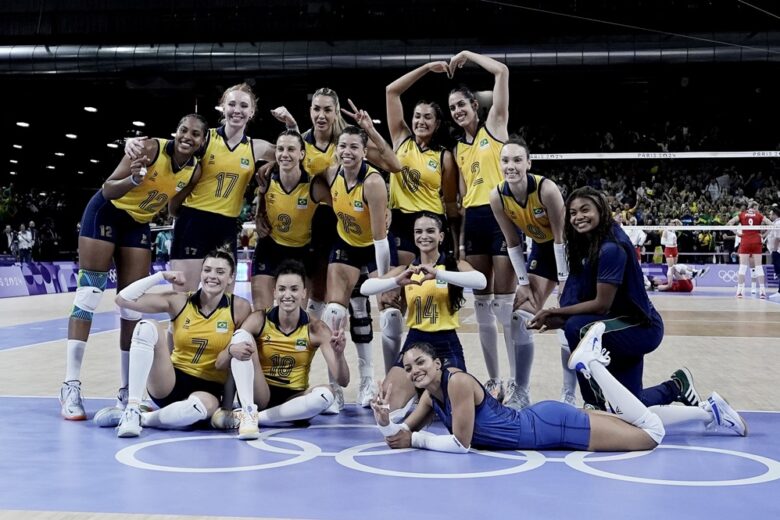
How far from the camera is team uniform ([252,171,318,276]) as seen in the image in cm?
486

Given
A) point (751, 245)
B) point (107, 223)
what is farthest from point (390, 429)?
point (751, 245)

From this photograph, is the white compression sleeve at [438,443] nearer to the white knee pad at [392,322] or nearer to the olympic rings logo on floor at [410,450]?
the olympic rings logo on floor at [410,450]

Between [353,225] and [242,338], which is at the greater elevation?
[353,225]

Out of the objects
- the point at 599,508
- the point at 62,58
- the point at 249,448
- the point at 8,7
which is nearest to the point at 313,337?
the point at 249,448

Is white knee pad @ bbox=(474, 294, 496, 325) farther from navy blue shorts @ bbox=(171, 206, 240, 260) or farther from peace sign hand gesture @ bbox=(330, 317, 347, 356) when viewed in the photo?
navy blue shorts @ bbox=(171, 206, 240, 260)

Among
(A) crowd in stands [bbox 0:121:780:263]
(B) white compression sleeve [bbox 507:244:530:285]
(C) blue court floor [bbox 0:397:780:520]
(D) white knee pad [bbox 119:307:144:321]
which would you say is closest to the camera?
(C) blue court floor [bbox 0:397:780:520]

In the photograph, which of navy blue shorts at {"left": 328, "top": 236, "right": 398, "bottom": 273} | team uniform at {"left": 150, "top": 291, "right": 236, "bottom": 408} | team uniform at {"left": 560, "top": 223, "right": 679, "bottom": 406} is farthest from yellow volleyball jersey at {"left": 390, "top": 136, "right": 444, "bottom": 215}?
team uniform at {"left": 150, "top": 291, "right": 236, "bottom": 408}

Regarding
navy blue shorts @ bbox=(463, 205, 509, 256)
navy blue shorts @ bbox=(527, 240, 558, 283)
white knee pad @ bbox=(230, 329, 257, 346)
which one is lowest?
white knee pad @ bbox=(230, 329, 257, 346)

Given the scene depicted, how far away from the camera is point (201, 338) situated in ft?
13.8

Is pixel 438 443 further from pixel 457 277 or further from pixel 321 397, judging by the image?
pixel 457 277

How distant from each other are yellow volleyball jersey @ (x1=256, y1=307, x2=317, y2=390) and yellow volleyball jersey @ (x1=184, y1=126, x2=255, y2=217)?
962 millimetres

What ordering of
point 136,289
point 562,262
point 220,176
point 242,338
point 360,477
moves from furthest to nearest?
point 220,176
point 562,262
point 136,289
point 242,338
point 360,477

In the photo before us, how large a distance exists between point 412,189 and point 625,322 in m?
1.76

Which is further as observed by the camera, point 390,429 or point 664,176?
point 664,176
